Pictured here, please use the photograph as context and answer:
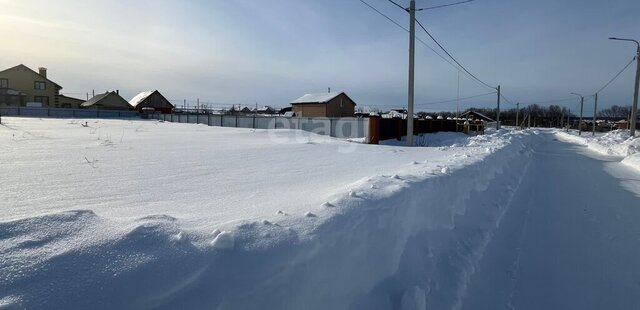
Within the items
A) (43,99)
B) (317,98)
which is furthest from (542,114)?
(43,99)

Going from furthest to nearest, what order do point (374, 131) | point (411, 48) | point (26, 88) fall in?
point (26, 88) → point (374, 131) → point (411, 48)

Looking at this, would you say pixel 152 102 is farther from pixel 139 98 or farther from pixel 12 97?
pixel 12 97

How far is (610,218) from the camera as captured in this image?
21.9ft

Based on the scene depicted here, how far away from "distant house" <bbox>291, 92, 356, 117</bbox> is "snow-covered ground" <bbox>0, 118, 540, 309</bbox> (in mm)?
48017

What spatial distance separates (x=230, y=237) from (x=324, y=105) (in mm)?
52146

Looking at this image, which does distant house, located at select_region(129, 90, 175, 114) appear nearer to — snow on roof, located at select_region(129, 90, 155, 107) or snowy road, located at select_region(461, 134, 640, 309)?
snow on roof, located at select_region(129, 90, 155, 107)

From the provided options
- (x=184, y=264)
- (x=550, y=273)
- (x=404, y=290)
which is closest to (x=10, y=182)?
(x=184, y=264)

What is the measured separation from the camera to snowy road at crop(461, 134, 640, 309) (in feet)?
12.6

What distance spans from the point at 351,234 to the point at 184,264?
1486 mm

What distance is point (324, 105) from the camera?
54.1 meters

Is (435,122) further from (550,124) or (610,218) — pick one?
(550,124)

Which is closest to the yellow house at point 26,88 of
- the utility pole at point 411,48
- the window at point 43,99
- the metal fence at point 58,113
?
the window at point 43,99

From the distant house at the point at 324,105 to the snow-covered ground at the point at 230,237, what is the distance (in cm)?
4802

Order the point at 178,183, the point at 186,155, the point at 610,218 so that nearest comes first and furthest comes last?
1. the point at 178,183
2. the point at 610,218
3. the point at 186,155
